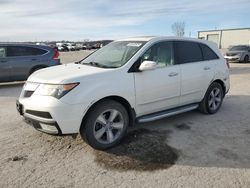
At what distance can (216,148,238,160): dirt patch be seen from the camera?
3.92m

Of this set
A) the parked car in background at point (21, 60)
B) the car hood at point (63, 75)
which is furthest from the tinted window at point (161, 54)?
the parked car in background at point (21, 60)

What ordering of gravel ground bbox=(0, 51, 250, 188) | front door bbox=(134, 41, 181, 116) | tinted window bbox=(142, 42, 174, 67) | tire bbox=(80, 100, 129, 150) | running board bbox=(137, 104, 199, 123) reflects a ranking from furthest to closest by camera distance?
1. tinted window bbox=(142, 42, 174, 67)
2. running board bbox=(137, 104, 199, 123)
3. front door bbox=(134, 41, 181, 116)
4. tire bbox=(80, 100, 129, 150)
5. gravel ground bbox=(0, 51, 250, 188)

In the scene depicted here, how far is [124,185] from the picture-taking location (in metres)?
3.21

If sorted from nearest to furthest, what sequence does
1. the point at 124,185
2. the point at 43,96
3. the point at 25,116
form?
1. the point at 124,185
2. the point at 43,96
3. the point at 25,116

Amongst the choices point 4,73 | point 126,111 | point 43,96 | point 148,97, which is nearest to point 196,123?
point 148,97

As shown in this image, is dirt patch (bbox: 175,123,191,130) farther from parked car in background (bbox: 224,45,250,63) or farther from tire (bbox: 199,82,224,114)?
parked car in background (bbox: 224,45,250,63)

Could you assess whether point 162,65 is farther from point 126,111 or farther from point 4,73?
point 4,73

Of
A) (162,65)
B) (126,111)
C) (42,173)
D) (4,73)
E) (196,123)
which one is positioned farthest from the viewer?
(4,73)

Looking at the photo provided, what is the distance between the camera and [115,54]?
4941 millimetres

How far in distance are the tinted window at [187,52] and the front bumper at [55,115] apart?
7.88ft

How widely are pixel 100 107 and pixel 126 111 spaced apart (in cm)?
56

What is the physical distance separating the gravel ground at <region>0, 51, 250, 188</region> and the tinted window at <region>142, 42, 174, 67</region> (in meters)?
1.28

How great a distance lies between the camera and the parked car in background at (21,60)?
10117 millimetres

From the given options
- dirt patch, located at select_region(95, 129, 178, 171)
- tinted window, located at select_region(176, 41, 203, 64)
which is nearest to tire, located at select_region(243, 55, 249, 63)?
tinted window, located at select_region(176, 41, 203, 64)
